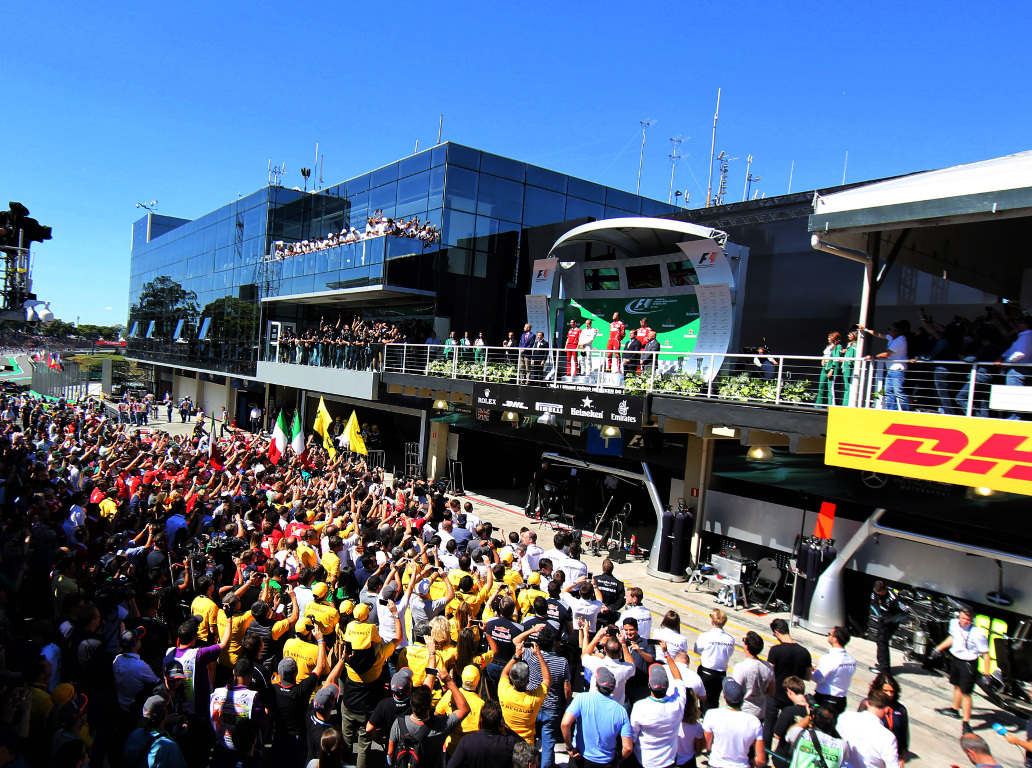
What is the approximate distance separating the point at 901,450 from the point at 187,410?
4120 cm

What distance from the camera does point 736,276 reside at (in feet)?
51.2

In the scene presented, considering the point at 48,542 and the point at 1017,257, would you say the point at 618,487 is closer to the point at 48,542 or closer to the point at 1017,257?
the point at 1017,257

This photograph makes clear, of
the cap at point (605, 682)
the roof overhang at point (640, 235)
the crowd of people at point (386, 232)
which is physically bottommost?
the cap at point (605, 682)

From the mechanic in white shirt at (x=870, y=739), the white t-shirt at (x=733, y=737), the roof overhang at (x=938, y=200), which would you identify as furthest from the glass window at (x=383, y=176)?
the mechanic in white shirt at (x=870, y=739)

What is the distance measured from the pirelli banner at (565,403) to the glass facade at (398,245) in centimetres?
769

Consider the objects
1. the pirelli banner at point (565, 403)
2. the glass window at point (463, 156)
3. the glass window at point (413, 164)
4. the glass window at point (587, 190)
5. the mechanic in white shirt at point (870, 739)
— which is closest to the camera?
the mechanic in white shirt at point (870, 739)

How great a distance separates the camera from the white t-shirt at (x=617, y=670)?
585 centimetres

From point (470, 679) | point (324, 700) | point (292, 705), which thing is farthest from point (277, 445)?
point (470, 679)

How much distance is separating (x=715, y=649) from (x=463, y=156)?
2046 centimetres

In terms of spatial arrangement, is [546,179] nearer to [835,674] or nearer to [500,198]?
[500,198]

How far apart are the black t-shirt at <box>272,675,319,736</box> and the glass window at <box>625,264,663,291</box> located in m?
14.7

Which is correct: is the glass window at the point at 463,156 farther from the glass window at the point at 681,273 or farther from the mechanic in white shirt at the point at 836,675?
the mechanic in white shirt at the point at 836,675

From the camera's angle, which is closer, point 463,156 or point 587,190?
point 463,156

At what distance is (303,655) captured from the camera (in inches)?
228
